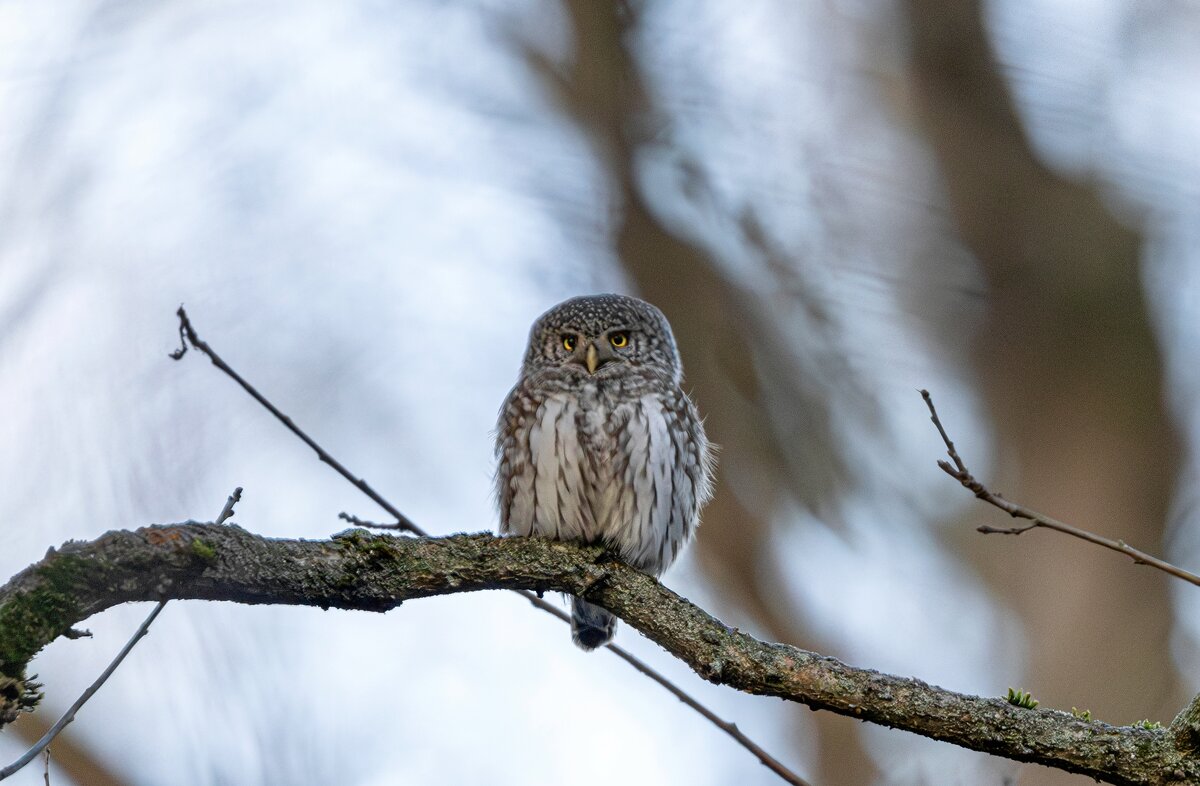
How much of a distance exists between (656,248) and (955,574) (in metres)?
3.29

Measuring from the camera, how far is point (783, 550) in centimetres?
862

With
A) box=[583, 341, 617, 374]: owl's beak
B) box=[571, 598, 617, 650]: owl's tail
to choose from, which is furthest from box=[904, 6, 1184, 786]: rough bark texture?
box=[583, 341, 617, 374]: owl's beak

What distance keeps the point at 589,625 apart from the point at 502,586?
5.12ft

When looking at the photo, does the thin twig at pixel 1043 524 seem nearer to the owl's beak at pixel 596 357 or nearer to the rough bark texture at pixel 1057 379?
the owl's beak at pixel 596 357

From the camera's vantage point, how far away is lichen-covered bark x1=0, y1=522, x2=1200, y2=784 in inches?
87.4

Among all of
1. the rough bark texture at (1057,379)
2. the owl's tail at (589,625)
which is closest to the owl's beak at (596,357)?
the owl's tail at (589,625)

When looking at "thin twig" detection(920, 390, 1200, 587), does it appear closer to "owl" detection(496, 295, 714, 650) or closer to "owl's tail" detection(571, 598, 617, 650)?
"owl" detection(496, 295, 714, 650)

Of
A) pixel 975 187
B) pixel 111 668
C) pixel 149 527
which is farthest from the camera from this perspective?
pixel 975 187

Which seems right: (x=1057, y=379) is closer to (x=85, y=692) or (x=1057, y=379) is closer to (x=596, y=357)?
(x=596, y=357)

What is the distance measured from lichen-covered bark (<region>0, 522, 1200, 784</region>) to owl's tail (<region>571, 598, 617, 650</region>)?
4.32 ft

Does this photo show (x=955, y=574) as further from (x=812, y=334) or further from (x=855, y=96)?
(x=855, y=96)

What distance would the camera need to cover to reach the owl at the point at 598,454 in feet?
15.4

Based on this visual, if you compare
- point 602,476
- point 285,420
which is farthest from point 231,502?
point 602,476

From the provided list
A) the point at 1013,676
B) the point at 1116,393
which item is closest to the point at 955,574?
the point at 1013,676
